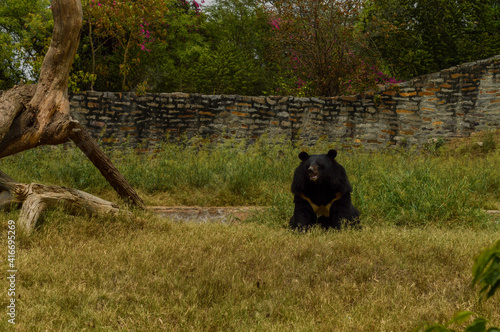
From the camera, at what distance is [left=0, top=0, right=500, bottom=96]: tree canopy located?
43.8 ft

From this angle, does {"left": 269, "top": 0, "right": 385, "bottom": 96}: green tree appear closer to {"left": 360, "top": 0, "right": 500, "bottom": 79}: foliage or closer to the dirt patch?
{"left": 360, "top": 0, "right": 500, "bottom": 79}: foliage

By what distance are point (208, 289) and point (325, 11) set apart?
12.7 metres

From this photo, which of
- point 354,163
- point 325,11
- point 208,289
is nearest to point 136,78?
point 325,11

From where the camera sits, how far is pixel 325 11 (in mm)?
14203

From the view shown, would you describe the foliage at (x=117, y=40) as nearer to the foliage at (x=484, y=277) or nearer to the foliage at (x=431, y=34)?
the foliage at (x=431, y=34)

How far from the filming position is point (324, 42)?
46.0 ft

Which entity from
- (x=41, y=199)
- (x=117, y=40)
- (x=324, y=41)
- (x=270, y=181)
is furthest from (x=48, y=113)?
(x=324, y=41)

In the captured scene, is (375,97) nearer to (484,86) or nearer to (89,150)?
(484,86)

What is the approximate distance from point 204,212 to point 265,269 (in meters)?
3.03

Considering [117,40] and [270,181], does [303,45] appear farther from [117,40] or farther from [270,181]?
[270,181]

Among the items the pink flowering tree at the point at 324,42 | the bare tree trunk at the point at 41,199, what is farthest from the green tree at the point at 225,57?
the bare tree trunk at the point at 41,199

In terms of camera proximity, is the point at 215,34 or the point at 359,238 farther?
the point at 215,34

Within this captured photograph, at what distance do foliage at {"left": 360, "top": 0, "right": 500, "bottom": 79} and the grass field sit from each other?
8921 mm

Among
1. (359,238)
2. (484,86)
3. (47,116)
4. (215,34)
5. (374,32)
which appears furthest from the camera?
(215,34)
